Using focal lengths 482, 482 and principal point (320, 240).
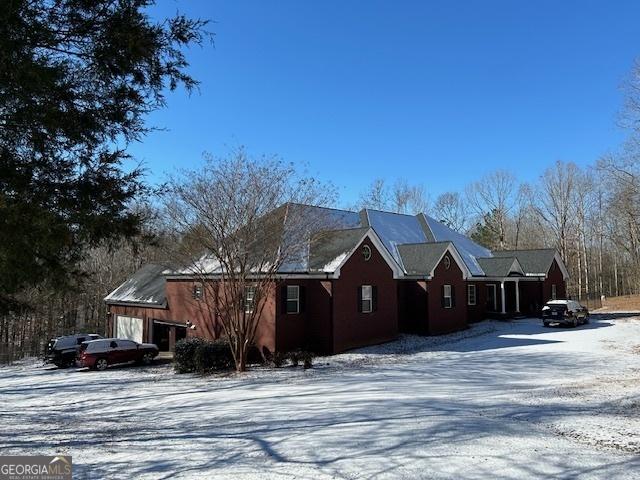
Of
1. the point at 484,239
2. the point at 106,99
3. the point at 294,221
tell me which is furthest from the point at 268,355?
the point at 484,239

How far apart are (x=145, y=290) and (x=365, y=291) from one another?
A: 16.8 meters

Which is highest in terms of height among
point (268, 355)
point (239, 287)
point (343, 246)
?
point (343, 246)

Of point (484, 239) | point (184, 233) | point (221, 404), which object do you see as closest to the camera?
point (221, 404)

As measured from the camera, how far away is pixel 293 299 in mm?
22406

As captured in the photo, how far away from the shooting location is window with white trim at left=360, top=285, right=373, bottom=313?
78.2ft

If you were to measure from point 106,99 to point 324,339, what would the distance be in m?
16.5

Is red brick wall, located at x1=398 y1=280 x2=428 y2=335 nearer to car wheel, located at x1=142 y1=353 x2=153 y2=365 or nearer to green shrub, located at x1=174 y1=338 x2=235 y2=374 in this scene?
green shrub, located at x1=174 y1=338 x2=235 y2=374

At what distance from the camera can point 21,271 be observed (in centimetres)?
689

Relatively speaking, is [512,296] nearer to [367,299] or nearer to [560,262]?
[560,262]

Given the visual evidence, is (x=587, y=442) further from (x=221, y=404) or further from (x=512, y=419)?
(x=221, y=404)

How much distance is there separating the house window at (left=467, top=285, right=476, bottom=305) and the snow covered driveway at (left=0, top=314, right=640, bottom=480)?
12091 millimetres

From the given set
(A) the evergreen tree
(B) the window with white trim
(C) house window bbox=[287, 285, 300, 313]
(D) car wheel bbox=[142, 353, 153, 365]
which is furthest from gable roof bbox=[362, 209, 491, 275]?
(A) the evergreen tree

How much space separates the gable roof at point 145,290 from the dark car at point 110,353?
3.59m

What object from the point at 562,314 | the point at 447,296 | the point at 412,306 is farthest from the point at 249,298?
the point at 562,314
